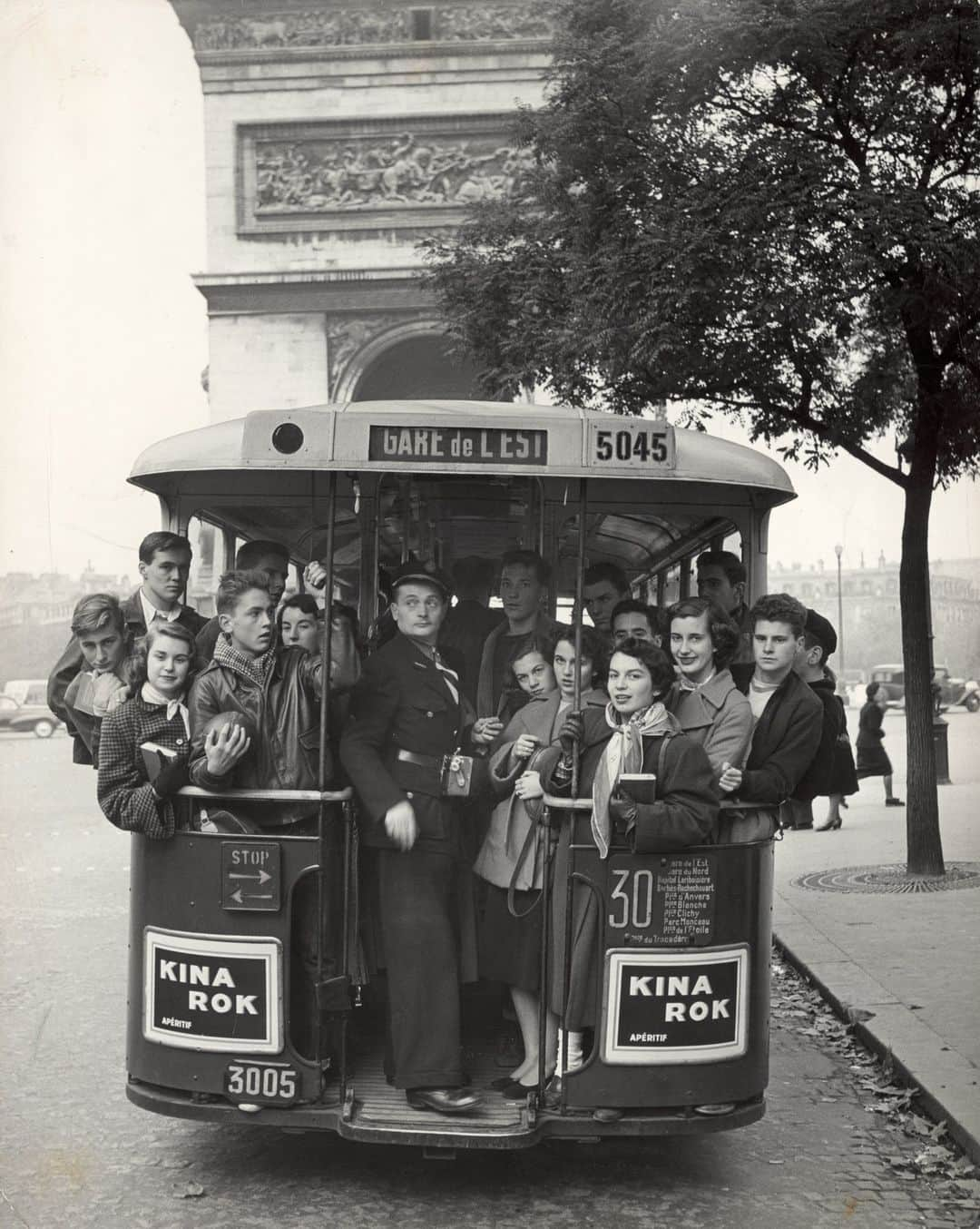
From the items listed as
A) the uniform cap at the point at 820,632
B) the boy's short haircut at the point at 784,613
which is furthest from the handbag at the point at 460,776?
the uniform cap at the point at 820,632

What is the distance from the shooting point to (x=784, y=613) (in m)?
5.38

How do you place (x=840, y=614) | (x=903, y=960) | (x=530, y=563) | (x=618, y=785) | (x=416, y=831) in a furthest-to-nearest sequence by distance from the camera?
1. (x=840, y=614)
2. (x=903, y=960)
3. (x=530, y=563)
4. (x=416, y=831)
5. (x=618, y=785)

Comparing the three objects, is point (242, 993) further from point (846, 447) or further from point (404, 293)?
point (404, 293)

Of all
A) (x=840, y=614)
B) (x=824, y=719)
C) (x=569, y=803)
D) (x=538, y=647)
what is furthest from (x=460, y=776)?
(x=840, y=614)

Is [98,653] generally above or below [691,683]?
above

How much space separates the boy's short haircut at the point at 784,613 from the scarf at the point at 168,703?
1.89 meters

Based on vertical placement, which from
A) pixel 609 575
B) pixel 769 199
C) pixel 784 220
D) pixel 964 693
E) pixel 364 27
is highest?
pixel 364 27

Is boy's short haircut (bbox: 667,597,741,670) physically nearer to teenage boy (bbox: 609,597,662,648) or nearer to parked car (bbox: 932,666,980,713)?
teenage boy (bbox: 609,597,662,648)

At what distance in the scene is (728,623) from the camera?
213 inches

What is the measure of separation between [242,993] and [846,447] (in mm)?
8343

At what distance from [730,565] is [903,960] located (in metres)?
3.50

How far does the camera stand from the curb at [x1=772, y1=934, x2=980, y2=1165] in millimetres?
5770

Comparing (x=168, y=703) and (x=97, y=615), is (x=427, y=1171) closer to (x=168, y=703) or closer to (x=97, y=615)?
(x=168, y=703)

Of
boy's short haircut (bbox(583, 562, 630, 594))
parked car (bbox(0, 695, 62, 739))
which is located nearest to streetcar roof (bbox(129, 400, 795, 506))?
boy's short haircut (bbox(583, 562, 630, 594))
